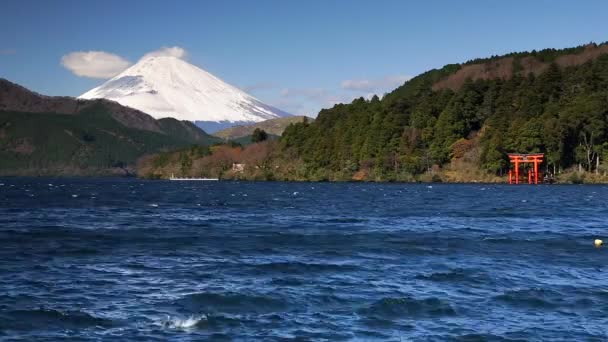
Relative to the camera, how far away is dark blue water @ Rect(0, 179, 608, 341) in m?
23.2

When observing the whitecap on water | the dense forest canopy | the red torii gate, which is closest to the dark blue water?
the whitecap on water

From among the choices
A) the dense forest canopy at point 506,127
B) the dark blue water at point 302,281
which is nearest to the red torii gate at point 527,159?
the dense forest canopy at point 506,127

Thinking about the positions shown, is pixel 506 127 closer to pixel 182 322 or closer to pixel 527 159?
pixel 527 159

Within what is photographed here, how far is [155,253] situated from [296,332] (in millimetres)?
18108

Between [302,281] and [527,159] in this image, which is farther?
[527,159]

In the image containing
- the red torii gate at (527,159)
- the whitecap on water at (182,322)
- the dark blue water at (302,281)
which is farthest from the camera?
the red torii gate at (527,159)

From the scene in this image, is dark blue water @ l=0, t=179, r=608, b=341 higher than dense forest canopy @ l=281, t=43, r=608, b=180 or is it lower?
lower

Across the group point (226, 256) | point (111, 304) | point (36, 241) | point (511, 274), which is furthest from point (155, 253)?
point (511, 274)

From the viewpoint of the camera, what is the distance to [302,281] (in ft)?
101

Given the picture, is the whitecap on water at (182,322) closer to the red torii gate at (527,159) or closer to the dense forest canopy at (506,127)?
the red torii gate at (527,159)

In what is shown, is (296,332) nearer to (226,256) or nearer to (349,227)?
(226,256)

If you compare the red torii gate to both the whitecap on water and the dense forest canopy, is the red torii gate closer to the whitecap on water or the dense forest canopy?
the dense forest canopy

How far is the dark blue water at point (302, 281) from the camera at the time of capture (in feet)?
76.2

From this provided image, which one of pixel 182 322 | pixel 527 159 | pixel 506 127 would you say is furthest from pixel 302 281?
pixel 506 127
